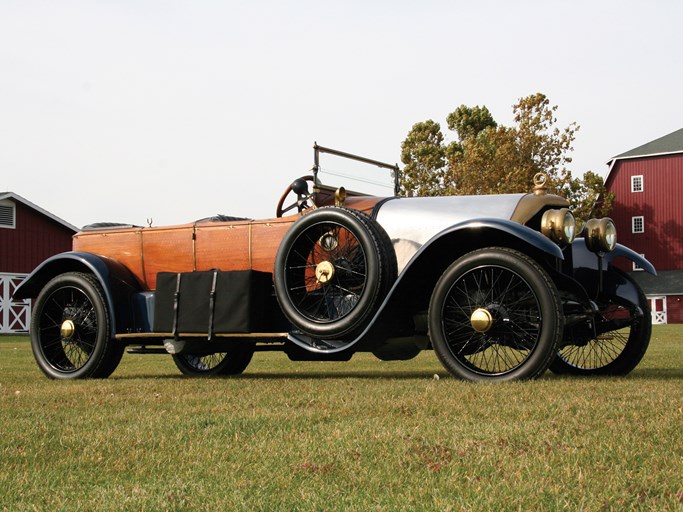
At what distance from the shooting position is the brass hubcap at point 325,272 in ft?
23.1

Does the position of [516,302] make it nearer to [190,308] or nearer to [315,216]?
[315,216]

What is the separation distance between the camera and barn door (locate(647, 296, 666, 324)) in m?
43.3

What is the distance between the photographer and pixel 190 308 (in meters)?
7.64

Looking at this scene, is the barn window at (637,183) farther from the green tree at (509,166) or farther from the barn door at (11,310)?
the barn door at (11,310)

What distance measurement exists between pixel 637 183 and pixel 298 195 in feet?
138

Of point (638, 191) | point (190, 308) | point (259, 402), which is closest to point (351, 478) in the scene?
point (259, 402)

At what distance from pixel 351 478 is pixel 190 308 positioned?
4.75 m

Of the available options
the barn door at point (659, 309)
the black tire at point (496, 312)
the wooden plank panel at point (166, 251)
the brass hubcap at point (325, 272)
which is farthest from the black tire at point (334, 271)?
the barn door at point (659, 309)

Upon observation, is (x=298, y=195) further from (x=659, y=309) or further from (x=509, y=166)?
(x=659, y=309)

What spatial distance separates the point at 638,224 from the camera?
46812 mm

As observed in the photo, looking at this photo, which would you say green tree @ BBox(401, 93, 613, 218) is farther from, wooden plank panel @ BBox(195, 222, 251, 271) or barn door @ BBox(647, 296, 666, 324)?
wooden plank panel @ BBox(195, 222, 251, 271)

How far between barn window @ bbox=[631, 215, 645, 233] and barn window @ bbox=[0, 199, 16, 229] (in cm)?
3169

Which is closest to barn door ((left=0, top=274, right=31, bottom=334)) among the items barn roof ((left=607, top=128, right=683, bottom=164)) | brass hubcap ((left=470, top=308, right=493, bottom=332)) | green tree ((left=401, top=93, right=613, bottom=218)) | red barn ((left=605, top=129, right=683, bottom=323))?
green tree ((left=401, top=93, right=613, bottom=218))

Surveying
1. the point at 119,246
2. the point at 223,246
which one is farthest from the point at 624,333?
the point at 119,246
